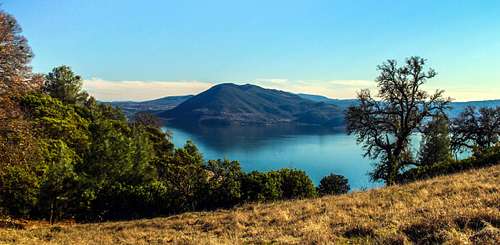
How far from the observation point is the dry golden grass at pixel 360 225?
768 centimetres

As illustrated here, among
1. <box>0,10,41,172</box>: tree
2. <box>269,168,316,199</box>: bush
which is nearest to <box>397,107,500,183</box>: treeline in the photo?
<box>269,168,316,199</box>: bush

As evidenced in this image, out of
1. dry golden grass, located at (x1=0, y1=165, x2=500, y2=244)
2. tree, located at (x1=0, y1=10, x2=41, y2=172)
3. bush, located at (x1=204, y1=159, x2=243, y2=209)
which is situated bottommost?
bush, located at (x1=204, y1=159, x2=243, y2=209)

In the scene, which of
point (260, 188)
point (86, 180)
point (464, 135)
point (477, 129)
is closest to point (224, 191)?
point (260, 188)

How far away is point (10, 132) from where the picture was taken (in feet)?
45.3

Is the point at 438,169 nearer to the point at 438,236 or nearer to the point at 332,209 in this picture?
the point at 332,209

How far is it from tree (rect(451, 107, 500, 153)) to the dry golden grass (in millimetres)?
30698

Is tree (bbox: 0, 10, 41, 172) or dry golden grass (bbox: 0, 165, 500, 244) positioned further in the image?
tree (bbox: 0, 10, 41, 172)

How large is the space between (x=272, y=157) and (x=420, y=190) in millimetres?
86294

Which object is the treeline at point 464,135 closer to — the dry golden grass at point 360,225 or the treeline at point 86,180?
the treeline at point 86,180

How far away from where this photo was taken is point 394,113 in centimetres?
2786

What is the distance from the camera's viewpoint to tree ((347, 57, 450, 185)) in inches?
1067

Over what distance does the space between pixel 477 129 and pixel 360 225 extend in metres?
39.8

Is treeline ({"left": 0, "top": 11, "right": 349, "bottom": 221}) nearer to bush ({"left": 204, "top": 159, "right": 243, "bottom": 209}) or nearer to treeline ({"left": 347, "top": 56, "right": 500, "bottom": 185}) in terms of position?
bush ({"left": 204, "top": 159, "right": 243, "bottom": 209})

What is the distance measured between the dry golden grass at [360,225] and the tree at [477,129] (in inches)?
1209
